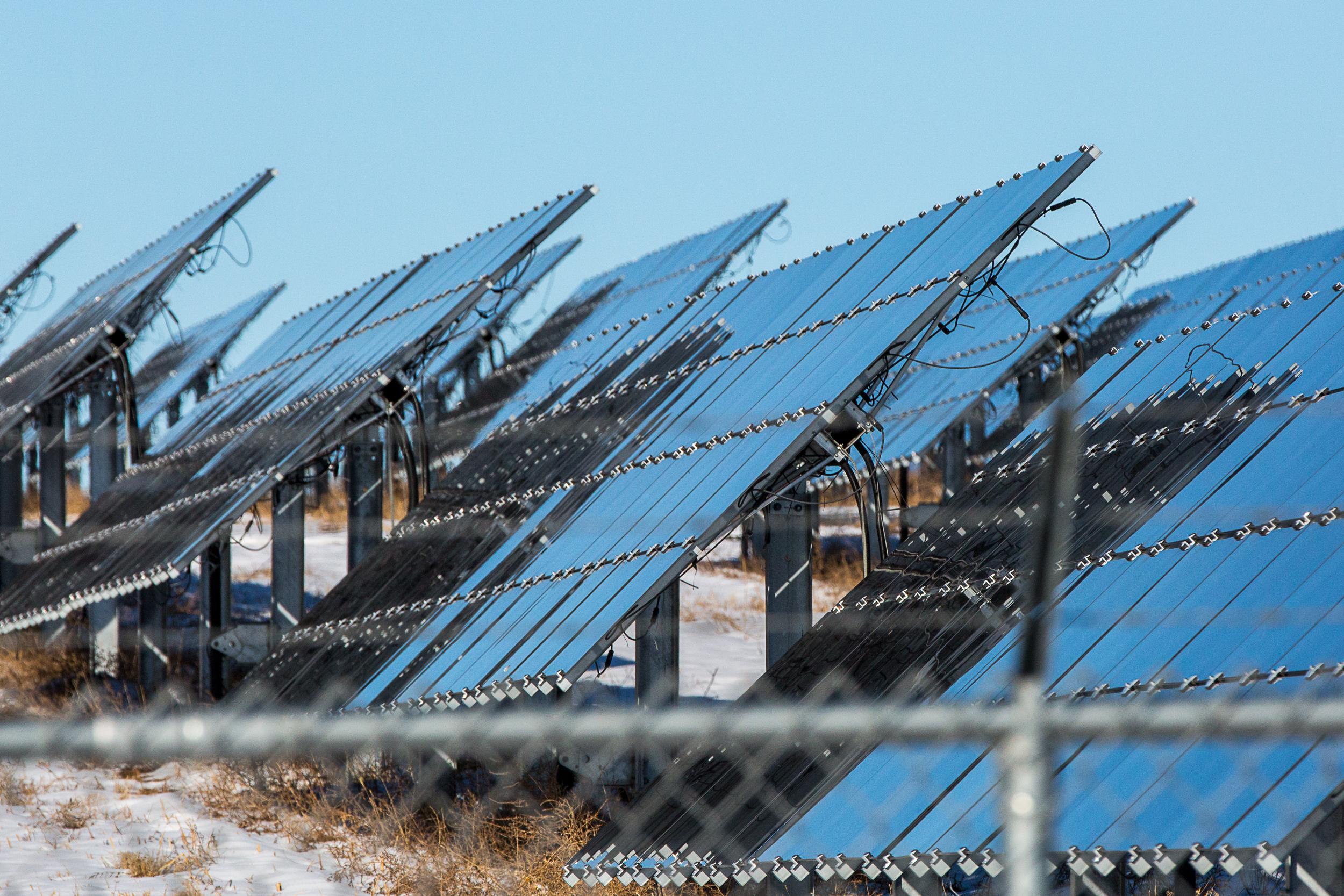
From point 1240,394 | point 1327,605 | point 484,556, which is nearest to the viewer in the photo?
point 1327,605

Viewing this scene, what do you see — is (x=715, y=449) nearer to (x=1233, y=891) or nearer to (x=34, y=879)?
(x=1233, y=891)

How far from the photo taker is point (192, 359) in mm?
28281

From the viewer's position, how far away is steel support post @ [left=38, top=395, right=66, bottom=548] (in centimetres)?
1833

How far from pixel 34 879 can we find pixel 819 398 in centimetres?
538

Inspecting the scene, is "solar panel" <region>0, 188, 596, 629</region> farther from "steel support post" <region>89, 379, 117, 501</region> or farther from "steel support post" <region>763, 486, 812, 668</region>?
"steel support post" <region>763, 486, 812, 668</region>

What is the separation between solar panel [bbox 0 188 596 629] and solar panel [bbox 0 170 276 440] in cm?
133

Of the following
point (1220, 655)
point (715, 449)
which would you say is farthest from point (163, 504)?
point (1220, 655)

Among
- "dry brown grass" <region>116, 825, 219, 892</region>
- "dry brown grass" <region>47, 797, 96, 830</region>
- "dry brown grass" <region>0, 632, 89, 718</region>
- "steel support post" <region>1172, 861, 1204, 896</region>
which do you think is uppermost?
"steel support post" <region>1172, 861, 1204, 896</region>

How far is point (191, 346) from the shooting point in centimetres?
2975

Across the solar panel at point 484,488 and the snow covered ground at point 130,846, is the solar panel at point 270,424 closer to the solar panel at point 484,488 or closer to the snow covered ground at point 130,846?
the solar panel at point 484,488

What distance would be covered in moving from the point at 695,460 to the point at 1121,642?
3.19 m

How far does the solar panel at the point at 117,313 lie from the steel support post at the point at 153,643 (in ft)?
8.61

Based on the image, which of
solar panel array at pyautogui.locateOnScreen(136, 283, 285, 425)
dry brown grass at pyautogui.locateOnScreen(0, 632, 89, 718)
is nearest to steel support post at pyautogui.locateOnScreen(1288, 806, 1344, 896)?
dry brown grass at pyautogui.locateOnScreen(0, 632, 89, 718)

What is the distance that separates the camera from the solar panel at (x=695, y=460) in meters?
7.94
